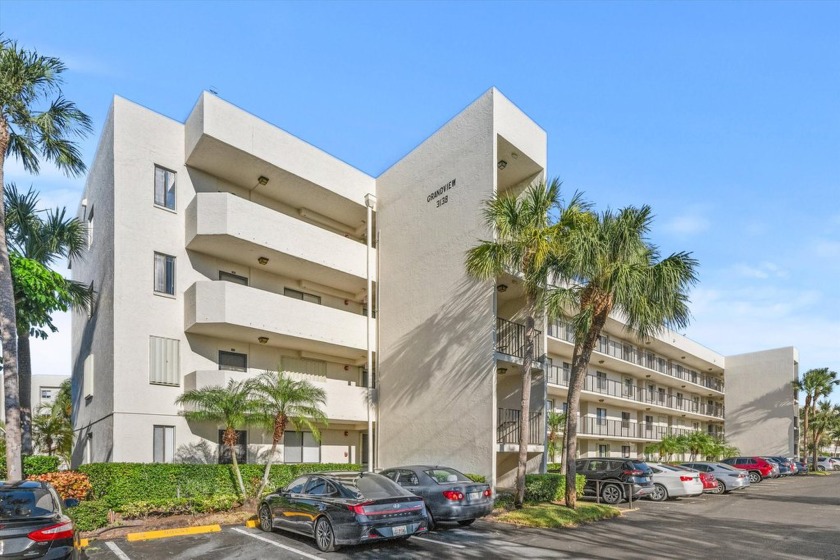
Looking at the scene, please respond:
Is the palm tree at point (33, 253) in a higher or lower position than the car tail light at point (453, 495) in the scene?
higher

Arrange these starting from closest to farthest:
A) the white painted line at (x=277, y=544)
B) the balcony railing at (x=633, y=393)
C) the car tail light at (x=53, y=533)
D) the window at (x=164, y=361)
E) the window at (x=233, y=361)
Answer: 1. the car tail light at (x=53, y=533)
2. the white painted line at (x=277, y=544)
3. the window at (x=164, y=361)
4. the window at (x=233, y=361)
5. the balcony railing at (x=633, y=393)

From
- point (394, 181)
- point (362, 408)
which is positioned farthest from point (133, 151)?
point (362, 408)

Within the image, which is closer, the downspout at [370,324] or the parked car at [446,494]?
the parked car at [446,494]

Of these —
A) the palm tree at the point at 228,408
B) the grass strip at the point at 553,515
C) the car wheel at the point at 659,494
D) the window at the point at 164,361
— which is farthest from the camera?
the car wheel at the point at 659,494

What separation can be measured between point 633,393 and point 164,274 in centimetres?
3381

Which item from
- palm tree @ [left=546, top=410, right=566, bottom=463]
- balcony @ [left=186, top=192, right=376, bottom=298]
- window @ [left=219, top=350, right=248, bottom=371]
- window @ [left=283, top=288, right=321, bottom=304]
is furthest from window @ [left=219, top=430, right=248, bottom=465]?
palm tree @ [left=546, top=410, right=566, bottom=463]

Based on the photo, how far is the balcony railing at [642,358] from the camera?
31.6 meters

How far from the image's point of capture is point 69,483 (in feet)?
48.2

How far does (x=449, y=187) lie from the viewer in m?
21.3

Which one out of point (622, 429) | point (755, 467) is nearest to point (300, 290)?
point (622, 429)

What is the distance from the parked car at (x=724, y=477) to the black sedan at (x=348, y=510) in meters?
20.2

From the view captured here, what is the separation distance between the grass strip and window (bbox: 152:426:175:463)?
10.2 meters

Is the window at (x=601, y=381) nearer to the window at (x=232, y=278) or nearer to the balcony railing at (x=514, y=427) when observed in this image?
the balcony railing at (x=514, y=427)

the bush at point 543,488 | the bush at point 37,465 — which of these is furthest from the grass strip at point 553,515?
the bush at point 37,465
